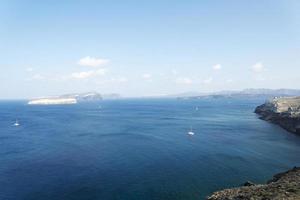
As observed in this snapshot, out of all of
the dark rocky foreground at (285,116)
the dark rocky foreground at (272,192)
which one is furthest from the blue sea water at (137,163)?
the dark rocky foreground at (272,192)

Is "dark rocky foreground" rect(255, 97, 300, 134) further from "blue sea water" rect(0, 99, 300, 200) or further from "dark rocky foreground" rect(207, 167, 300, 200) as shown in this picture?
"dark rocky foreground" rect(207, 167, 300, 200)

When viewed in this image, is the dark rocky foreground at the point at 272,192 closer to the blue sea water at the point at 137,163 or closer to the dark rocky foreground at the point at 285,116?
the blue sea water at the point at 137,163

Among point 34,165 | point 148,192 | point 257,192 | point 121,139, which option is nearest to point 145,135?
point 121,139

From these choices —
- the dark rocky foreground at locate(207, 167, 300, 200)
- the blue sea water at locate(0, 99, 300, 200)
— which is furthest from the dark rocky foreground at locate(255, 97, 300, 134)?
the dark rocky foreground at locate(207, 167, 300, 200)

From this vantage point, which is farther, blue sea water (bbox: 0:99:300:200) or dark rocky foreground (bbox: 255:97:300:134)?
dark rocky foreground (bbox: 255:97:300:134)

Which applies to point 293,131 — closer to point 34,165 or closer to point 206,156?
point 206,156

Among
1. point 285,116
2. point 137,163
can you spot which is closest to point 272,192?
point 137,163

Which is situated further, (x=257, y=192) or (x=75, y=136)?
(x=75, y=136)

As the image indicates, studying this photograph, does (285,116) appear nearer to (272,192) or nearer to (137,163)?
(137,163)

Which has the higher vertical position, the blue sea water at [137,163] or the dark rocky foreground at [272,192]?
the dark rocky foreground at [272,192]

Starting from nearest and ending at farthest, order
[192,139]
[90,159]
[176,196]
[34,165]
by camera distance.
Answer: [176,196] < [34,165] < [90,159] < [192,139]

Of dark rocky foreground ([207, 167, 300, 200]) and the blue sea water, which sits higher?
dark rocky foreground ([207, 167, 300, 200])
